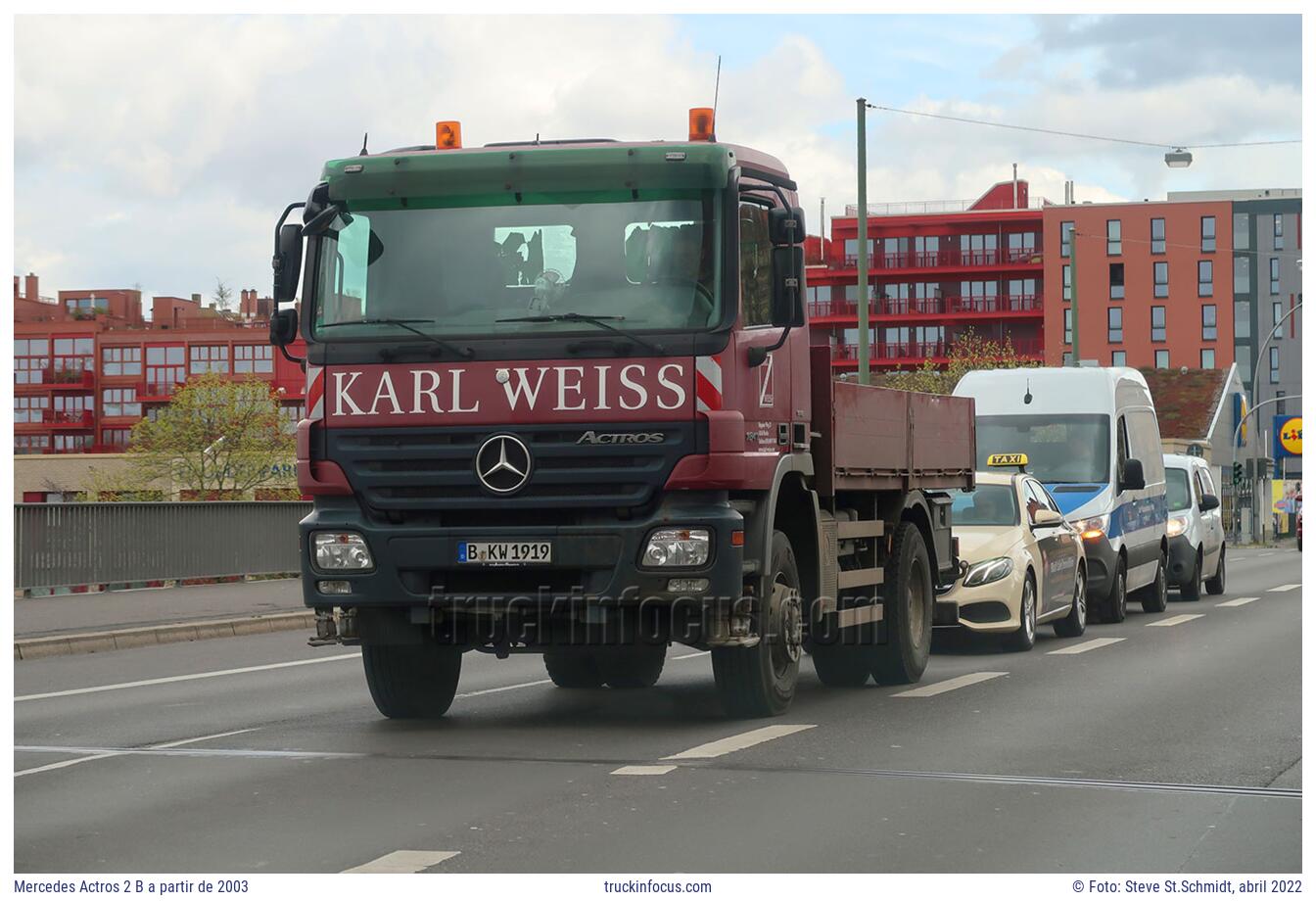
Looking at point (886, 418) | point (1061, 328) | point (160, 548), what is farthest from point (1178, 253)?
point (886, 418)

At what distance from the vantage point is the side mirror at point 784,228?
1090cm

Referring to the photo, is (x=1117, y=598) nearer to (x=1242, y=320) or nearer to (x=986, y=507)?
(x=986, y=507)

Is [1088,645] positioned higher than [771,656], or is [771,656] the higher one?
[771,656]

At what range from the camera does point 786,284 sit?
1097cm

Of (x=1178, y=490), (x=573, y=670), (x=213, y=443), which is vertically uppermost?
(x=213, y=443)

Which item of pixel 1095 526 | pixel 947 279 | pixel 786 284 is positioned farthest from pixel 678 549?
pixel 947 279

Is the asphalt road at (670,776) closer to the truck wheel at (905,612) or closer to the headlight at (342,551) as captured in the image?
the truck wheel at (905,612)

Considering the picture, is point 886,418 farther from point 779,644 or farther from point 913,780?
point 913,780

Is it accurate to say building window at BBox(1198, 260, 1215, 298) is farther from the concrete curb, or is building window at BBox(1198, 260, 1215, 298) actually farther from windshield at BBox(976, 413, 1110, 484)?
the concrete curb

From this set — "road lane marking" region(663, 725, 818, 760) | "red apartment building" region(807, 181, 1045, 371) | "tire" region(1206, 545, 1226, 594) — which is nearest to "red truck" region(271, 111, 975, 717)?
"road lane marking" region(663, 725, 818, 760)

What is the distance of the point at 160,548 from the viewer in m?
27.3

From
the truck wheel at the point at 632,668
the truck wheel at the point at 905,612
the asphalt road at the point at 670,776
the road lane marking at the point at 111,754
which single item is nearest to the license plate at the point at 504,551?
the asphalt road at the point at 670,776

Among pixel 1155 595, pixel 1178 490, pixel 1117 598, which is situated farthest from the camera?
pixel 1178 490

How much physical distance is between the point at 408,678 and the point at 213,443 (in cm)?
3874
